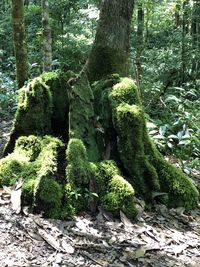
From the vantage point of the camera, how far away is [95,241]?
4156 millimetres

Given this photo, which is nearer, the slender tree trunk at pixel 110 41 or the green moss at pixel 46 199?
the green moss at pixel 46 199

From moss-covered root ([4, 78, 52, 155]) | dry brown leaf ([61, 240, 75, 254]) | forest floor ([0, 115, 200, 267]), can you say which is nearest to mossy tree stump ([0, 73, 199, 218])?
moss-covered root ([4, 78, 52, 155])

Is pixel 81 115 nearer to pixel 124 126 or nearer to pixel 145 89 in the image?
pixel 124 126

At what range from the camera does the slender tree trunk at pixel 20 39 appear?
943 centimetres

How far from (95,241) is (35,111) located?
83.7 inches

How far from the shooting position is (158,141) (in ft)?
23.0

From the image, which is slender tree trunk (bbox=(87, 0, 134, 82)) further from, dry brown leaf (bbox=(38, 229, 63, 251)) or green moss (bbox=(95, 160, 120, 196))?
dry brown leaf (bbox=(38, 229, 63, 251))

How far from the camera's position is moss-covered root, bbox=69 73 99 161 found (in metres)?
5.30

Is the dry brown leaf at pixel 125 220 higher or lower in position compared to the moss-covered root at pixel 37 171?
lower

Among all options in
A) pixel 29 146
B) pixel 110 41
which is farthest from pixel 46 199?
pixel 110 41

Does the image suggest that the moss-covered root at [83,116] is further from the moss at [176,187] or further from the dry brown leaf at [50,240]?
the dry brown leaf at [50,240]

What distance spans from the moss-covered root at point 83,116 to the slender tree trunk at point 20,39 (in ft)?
15.3

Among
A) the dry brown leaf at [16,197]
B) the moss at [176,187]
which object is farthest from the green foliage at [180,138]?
the dry brown leaf at [16,197]

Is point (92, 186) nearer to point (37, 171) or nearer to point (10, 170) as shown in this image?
point (37, 171)
